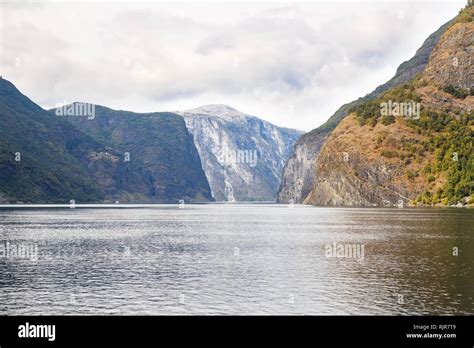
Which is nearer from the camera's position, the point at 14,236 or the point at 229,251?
the point at 229,251

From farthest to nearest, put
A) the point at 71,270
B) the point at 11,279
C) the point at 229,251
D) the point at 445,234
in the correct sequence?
the point at 445,234 → the point at 229,251 → the point at 71,270 → the point at 11,279

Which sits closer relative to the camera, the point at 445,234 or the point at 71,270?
the point at 71,270

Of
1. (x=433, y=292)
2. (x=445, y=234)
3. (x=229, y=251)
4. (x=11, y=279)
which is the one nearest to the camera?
(x=433, y=292)
